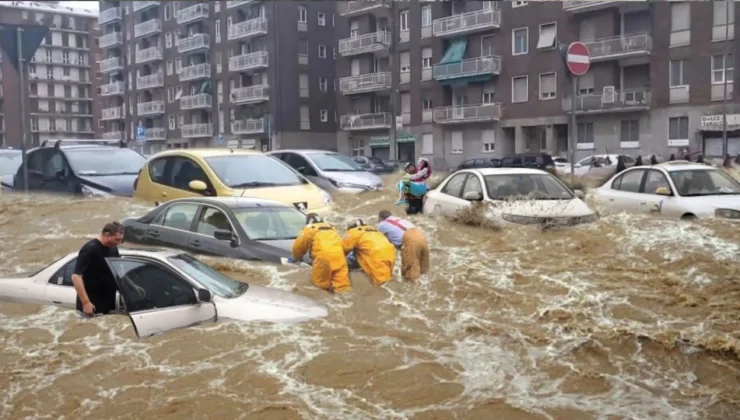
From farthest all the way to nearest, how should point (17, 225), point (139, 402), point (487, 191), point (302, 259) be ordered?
point (17, 225) → point (487, 191) → point (302, 259) → point (139, 402)

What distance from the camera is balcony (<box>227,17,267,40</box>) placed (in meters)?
57.1

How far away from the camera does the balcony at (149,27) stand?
222ft

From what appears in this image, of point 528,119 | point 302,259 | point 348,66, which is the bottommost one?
point 302,259

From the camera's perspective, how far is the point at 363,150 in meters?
54.3

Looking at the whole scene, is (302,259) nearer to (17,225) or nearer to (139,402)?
(139,402)

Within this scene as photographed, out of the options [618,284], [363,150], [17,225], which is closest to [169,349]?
[618,284]

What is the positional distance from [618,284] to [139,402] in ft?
18.1

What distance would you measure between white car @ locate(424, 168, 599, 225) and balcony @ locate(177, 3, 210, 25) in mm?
53005

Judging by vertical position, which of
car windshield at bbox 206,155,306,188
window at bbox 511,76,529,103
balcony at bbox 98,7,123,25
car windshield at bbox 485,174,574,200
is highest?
balcony at bbox 98,7,123,25

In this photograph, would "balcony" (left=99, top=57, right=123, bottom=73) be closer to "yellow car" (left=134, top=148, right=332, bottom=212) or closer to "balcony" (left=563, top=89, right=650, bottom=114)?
"balcony" (left=563, top=89, right=650, bottom=114)

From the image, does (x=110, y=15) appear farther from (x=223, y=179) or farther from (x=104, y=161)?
(x=223, y=179)

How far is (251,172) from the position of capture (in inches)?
508

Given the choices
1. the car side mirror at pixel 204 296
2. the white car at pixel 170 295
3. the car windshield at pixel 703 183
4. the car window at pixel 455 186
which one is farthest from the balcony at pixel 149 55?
the car side mirror at pixel 204 296

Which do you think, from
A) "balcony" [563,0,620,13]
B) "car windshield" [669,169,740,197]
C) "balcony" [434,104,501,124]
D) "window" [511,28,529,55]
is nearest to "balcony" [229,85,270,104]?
"balcony" [434,104,501,124]
